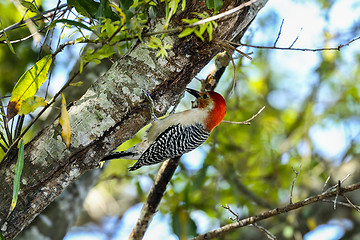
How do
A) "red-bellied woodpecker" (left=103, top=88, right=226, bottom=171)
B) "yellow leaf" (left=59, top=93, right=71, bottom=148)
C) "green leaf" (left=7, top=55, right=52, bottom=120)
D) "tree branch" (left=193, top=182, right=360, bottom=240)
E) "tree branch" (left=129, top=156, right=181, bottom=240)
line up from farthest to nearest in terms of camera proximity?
1. "red-bellied woodpecker" (left=103, top=88, right=226, bottom=171)
2. "tree branch" (left=129, top=156, right=181, bottom=240)
3. "tree branch" (left=193, top=182, right=360, bottom=240)
4. "green leaf" (left=7, top=55, right=52, bottom=120)
5. "yellow leaf" (left=59, top=93, right=71, bottom=148)

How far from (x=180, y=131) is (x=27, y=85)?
6.26 feet

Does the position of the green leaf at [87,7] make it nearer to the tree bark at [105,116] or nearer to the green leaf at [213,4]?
the tree bark at [105,116]

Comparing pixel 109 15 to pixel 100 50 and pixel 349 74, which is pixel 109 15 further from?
pixel 349 74

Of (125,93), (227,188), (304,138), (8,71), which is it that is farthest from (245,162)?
(125,93)

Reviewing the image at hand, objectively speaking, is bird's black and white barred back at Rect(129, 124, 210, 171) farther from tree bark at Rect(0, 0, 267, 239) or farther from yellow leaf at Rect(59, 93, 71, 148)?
yellow leaf at Rect(59, 93, 71, 148)

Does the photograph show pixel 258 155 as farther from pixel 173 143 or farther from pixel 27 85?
pixel 27 85

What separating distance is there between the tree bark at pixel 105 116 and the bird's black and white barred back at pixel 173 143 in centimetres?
112

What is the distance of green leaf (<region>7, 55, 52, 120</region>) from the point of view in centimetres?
226

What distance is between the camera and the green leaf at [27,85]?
2.26 meters

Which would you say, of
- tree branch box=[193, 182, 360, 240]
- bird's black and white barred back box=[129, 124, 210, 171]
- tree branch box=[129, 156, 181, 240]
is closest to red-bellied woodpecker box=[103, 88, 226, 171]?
bird's black and white barred back box=[129, 124, 210, 171]

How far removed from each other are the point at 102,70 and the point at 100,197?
3.36m

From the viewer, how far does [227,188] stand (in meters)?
5.56

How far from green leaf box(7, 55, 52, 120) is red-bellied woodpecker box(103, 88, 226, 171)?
1491 millimetres

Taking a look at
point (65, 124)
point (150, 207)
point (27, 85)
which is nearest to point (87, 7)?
point (27, 85)
